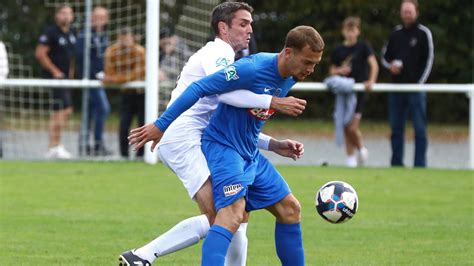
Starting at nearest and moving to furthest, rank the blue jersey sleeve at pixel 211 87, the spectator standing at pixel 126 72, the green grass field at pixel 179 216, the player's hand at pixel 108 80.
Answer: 1. the blue jersey sleeve at pixel 211 87
2. the green grass field at pixel 179 216
3. the player's hand at pixel 108 80
4. the spectator standing at pixel 126 72

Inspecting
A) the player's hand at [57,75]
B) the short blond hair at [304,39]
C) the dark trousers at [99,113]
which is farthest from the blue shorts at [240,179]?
the dark trousers at [99,113]

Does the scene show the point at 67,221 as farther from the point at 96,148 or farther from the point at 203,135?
the point at 96,148

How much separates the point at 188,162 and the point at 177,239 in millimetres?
511

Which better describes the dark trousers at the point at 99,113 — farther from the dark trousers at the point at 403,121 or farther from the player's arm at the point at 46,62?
the dark trousers at the point at 403,121

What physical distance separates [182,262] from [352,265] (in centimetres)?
119

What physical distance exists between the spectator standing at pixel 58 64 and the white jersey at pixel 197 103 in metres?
9.20

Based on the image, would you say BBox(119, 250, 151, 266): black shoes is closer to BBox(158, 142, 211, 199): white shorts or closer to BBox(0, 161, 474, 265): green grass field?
BBox(158, 142, 211, 199): white shorts

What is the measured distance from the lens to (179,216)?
1031cm

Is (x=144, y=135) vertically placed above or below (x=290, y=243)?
above

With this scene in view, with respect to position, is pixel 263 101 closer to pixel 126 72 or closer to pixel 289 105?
pixel 289 105

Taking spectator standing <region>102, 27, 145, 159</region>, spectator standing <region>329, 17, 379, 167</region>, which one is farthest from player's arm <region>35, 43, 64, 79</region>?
spectator standing <region>329, 17, 379, 167</region>

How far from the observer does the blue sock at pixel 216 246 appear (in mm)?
6559

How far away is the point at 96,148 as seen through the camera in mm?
16844

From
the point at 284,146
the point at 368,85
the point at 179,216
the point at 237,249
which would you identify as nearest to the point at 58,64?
the point at 368,85
